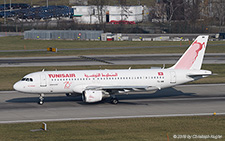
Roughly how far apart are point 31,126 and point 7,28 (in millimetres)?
136621

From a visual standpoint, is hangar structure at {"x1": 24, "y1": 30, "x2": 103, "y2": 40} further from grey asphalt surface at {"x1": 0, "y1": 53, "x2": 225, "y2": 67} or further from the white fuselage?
the white fuselage

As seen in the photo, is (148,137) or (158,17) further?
(158,17)

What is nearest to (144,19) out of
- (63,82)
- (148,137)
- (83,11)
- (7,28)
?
(83,11)

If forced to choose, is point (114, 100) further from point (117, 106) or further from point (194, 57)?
point (194, 57)

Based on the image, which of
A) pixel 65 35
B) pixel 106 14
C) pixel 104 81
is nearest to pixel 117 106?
pixel 104 81

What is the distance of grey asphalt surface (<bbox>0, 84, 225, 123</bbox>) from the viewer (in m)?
39.4

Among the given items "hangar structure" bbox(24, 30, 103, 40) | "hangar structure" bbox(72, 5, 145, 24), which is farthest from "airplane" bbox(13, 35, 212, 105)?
"hangar structure" bbox(72, 5, 145, 24)

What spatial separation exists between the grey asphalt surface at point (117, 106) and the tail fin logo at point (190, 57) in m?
4.39

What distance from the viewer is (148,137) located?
30594 mm

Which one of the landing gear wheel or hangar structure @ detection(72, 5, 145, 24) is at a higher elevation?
hangar structure @ detection(72, 5, 145, 24)

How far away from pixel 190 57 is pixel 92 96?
13.8m

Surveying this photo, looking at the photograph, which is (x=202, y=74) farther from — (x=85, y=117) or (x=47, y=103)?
(x=47, y=103)

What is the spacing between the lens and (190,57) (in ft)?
154

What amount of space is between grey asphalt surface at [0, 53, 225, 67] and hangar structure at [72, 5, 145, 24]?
83521mm
